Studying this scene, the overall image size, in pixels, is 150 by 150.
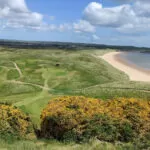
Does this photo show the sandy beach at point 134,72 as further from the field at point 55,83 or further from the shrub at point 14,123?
the shrub at point 14,123

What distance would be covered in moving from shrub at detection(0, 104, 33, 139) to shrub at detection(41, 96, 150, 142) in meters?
1.52

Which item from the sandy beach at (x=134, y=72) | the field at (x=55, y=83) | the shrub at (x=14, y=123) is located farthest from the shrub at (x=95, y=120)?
the sandy beach at (x=134, y=72)

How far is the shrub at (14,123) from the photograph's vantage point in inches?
938

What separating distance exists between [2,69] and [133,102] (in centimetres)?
6294

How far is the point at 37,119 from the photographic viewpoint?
35.2m

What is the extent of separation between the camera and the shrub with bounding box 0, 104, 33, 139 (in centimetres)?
2383

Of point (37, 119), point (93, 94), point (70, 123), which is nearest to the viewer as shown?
point (70, 123)

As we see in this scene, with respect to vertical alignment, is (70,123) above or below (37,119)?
above

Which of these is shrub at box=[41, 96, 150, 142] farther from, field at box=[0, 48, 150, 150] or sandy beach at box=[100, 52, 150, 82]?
sandy beach at box=[100, 52, 150, 82]

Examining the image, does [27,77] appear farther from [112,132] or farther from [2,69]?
[112,132]

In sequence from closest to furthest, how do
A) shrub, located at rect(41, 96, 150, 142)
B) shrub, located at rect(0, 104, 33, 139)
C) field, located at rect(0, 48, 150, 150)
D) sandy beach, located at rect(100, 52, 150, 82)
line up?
shrub, located at rect(41, 96, 150, 142), shrub, located at rect(0, 104, 33, 139), field, located at rect(0, 48, 150, 150), sandy beach, located at rect(100, 52, 150, 82)

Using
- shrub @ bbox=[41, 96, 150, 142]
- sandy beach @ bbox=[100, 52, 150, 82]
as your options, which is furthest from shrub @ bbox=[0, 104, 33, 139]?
sandy beach @ bbox=[100, 52, 150, 82]

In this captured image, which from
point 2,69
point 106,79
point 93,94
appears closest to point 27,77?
point 2,69

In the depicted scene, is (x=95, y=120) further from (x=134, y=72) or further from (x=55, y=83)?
(x=134, y=72)
